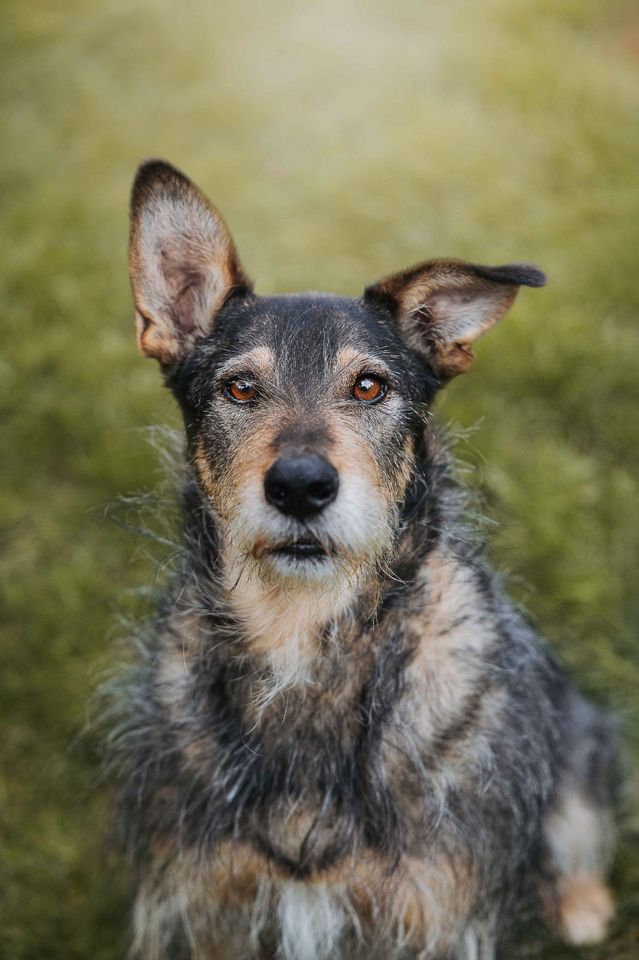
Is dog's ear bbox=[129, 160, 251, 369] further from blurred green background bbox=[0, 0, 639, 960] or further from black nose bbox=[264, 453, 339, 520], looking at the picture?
blurred green background bbox=[0, 0, 639, 960]

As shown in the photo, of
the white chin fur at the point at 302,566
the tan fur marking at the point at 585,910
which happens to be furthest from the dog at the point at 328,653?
the tan fur marking at the point at 585,910

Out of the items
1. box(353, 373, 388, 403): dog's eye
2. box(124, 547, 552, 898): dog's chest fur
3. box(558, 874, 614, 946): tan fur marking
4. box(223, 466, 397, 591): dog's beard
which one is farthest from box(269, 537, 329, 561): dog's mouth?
box(558, 874, 614, 946): tan fur marking

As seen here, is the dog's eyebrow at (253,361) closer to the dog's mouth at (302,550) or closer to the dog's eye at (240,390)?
the dog's eye at (240,390)

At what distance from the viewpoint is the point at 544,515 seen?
13.2 feet

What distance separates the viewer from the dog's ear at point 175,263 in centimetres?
245

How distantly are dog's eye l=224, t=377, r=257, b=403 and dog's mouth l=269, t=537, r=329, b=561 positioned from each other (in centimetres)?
45

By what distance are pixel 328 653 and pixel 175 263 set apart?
1.23m

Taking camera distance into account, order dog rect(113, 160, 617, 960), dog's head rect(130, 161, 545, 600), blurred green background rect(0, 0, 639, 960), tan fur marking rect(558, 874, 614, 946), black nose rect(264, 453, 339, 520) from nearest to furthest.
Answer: black nose rect(264, 453, 339, 520), dog's head rect(130, 161, 545, 600), dog rect(113, 160, 617, 960), tan fur marking rect(558, 874, 614, 946), blurred green background rect(0, 0, 639, 960)

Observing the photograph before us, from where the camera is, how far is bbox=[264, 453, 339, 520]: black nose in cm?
203

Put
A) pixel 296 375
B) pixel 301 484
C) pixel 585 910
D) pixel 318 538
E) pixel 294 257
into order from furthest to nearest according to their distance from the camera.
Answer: pixel 294 257
pixel 585 910
pixel 296 375
pixel 318 538
pixel 301 484

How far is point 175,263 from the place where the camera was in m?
2.62

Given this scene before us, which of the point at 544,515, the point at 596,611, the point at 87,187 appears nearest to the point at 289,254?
the point at 87,187

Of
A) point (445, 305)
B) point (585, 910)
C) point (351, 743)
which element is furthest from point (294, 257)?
point (585, 910)

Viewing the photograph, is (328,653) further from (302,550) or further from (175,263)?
(175,263)
